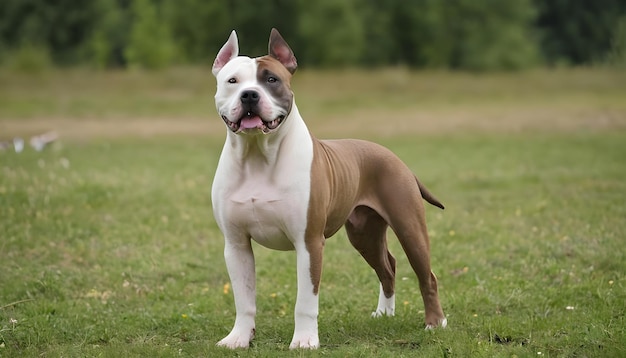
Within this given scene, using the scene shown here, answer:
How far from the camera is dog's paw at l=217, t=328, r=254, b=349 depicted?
6.00 m

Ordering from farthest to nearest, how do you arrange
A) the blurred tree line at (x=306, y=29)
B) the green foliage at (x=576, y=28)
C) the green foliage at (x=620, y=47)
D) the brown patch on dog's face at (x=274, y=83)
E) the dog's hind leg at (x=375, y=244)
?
the green foliage at (x=576, y=28) → the blurred tree line at (x=306, y=29) → the green foliage at (x=620, y=47) → the dog's hind leg at (x=375, y=244) → the brown patch on dog's face at (x=274, y=83)

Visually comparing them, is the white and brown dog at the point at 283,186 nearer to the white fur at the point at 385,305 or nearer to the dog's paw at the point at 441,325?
the dog's paw at the point at 441,325

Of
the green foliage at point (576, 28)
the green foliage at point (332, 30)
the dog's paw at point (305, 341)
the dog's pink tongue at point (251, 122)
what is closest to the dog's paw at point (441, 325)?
→ the dog's paw at point (305, 341)

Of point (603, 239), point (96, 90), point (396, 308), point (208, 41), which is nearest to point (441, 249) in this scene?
point (603, 239)

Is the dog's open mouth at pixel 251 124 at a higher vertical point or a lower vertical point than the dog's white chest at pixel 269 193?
higher

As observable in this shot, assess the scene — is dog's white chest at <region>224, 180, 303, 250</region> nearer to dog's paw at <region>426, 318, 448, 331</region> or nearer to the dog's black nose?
the dog's black nose

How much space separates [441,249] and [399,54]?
53440 millimetres

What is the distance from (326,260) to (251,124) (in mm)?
4195

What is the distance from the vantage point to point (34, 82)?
35906 mm

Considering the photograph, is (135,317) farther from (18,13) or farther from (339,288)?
(18,13)

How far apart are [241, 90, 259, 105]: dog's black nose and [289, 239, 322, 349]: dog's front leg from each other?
104cm

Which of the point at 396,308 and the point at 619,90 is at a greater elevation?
the point at 396,308

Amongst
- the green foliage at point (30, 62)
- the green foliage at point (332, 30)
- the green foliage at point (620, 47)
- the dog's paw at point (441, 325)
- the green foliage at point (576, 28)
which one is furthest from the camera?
the green foliage at point (576, 28)

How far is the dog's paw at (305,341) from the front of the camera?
582 centimetres
